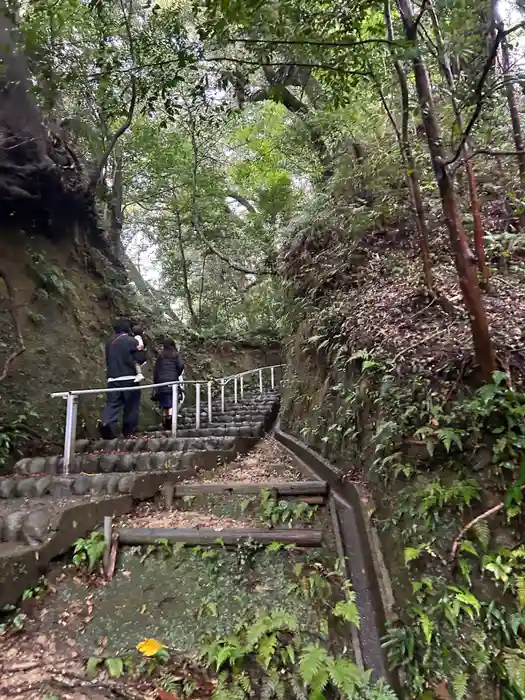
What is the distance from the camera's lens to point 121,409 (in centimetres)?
660

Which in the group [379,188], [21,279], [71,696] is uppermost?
[379,188]

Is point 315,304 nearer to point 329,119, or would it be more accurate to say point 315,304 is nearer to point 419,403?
point 419,403

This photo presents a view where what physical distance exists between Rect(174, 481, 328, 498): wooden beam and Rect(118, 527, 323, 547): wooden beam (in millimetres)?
737

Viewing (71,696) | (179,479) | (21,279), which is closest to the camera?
(71,696)

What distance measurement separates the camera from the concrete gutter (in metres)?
2.87

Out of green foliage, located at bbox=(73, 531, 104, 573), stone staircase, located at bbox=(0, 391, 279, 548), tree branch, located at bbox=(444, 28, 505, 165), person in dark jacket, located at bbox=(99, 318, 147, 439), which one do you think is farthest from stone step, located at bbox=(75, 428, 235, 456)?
tree branch, located at bbox=(444, 28, 505, 165)

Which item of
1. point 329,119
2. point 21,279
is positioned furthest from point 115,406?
point 329,119

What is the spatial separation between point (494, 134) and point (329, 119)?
499 centimetres

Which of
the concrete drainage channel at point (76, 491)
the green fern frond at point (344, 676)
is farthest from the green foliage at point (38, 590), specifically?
the green fern frond at point (344, 676)

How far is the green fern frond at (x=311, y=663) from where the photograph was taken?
2393mm

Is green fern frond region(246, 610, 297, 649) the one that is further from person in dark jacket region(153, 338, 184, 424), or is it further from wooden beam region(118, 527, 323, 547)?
person in dark jacket region(153, 338, 184, 424)

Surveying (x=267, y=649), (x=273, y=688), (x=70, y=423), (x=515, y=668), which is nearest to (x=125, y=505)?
(x=70, y=423)

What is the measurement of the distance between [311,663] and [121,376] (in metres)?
5.05

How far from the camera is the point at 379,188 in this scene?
6555 millimetres
